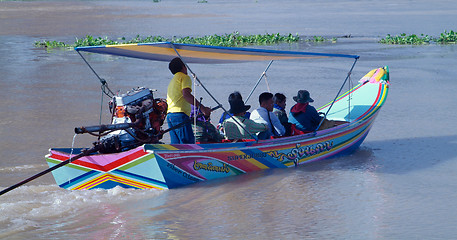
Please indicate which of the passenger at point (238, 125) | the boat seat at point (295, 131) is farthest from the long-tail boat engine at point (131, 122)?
the boat seat at point (295, 131)

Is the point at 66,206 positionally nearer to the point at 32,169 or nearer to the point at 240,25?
the point at 32,169

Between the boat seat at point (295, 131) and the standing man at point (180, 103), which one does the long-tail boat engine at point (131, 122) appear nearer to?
the standing man at point (180, 103)

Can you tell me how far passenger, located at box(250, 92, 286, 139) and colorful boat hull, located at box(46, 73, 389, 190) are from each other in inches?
8.2

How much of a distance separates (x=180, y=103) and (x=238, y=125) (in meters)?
0.90

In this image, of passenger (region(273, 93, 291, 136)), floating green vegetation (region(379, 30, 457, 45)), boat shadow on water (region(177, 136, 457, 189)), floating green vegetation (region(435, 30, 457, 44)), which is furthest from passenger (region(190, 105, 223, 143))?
floating green vegetation (region(435, 30, 457, 44))

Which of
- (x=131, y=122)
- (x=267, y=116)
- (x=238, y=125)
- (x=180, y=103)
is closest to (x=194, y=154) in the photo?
(x=180, y=103)

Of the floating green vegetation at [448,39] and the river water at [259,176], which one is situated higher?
the floating green vegetation at [448,39]

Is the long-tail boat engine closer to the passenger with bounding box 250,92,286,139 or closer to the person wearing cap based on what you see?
the passenger with bounding box 250,92,286,139

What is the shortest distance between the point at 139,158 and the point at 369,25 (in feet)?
93.1

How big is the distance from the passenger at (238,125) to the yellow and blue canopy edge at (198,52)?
70 centimetres

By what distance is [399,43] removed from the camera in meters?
24.1

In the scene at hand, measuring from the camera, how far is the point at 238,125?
8047 millimetres

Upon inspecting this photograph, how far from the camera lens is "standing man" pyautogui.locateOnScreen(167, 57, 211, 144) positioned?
7.52 metres

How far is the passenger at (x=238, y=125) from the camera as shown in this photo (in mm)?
7992
